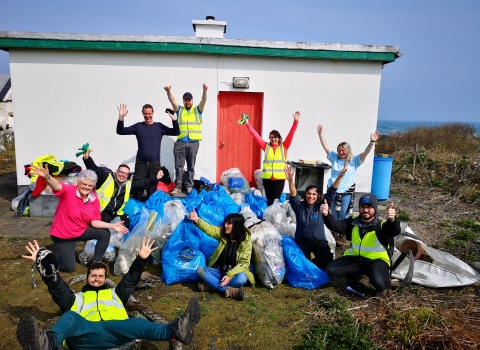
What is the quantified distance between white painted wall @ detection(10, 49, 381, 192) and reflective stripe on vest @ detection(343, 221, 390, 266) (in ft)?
12.0

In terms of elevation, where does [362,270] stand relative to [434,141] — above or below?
below

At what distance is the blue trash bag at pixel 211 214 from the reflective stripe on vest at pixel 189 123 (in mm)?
1694

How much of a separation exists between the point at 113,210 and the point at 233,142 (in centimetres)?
326

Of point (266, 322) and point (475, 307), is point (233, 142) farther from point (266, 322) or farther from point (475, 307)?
point (475, 307)

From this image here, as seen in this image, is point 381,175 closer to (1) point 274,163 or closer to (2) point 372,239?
(1) point 274,163

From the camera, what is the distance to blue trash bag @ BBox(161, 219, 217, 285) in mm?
4359

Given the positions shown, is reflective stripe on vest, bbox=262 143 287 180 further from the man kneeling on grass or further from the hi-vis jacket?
the man kneeling on grass

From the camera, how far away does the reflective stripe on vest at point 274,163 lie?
5.97 metres

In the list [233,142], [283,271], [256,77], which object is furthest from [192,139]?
[283,271]

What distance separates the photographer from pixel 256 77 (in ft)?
24.2

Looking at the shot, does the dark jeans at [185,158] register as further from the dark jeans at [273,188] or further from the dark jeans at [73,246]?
the dark jeans at [73,246]

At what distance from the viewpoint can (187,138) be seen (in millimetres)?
6707

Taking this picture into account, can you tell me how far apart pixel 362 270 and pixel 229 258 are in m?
1.49

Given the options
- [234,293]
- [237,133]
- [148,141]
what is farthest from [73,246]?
[237,133]
